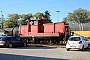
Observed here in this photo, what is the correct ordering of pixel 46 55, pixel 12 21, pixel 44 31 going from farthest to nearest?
pixel 12 21 → pixel 44 31 → pixel 46 55

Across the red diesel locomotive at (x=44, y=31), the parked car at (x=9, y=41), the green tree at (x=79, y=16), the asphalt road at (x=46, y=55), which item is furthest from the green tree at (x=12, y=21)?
the asphalt road at (x=46, y=55)

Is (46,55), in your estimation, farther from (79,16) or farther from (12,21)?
(79,16)

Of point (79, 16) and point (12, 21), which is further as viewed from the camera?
point (79, 16)

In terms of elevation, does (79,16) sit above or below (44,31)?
A: above

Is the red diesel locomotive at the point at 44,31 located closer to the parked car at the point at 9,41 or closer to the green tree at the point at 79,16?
the parked car at the point at 9,41

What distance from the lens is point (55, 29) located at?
105 ft

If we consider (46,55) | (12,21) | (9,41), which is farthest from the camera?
(12,21)

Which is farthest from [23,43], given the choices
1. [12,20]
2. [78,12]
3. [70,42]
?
[78,12]

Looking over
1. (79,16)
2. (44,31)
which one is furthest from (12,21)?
(44,31)

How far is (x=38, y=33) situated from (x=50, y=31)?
190 cm

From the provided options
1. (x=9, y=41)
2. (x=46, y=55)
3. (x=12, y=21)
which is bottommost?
(x=46, y=55)

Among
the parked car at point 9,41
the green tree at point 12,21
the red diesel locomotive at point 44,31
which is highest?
the green tree at point 12,21

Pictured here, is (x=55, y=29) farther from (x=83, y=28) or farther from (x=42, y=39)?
(x=83, y=28)

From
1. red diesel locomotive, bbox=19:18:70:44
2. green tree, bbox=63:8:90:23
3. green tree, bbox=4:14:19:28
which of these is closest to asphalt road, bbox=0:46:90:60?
red diesel locomotive, bbox=19:18:70:44
